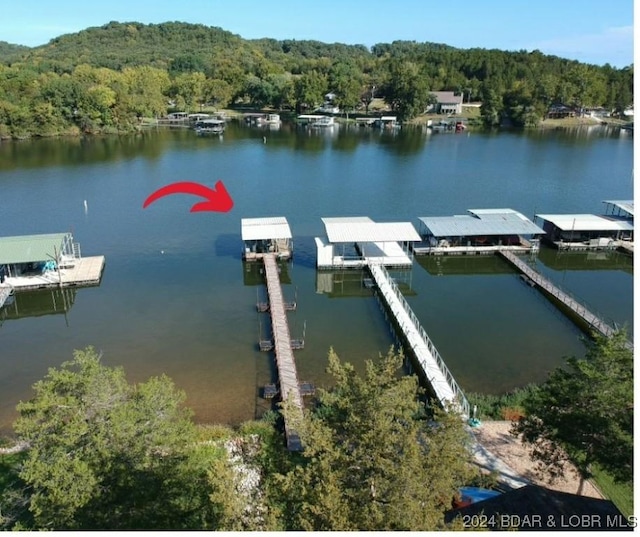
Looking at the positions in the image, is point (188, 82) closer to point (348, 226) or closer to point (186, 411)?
point (348, 226)

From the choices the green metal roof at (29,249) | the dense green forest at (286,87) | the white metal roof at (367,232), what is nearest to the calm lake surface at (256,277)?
the green metal roof at (29,249)

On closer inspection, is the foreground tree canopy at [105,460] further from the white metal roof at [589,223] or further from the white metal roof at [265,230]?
the white metal roof at [589,223]

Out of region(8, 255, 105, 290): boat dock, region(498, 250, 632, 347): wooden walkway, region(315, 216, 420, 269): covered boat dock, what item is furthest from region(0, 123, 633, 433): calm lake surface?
region(315, 216, 420, 269): covered boat dock

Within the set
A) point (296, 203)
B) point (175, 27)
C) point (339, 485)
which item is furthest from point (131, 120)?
point (175, 27)

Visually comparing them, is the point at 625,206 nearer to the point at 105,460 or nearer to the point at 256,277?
the point at 256,277

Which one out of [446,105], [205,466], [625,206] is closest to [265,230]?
[205,466]

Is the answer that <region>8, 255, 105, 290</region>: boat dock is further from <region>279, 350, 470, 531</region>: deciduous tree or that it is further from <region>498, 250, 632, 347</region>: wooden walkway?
<region>498, 250, 632, 347</region>: wooden walkway
